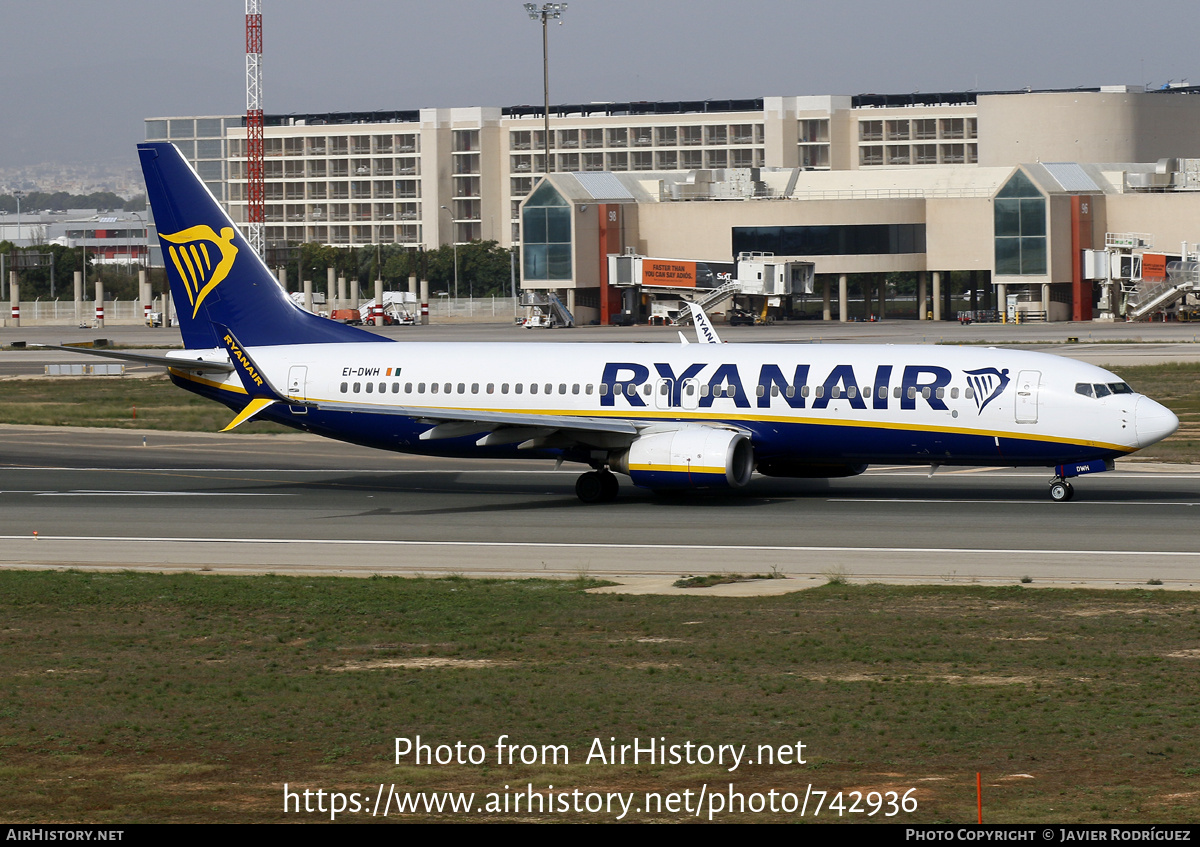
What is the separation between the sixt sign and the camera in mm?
39000

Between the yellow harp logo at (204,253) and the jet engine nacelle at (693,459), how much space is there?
48.9 ft

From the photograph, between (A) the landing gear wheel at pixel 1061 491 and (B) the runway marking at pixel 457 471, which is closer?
(A) the landing gear wheel at pixel 1061 491

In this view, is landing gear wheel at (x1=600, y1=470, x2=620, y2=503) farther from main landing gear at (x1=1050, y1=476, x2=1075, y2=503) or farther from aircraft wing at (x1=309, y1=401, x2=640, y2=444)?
main landing gear at (x1=1050, y1=476, x2=1075, y2=503)

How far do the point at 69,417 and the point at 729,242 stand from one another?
323ft

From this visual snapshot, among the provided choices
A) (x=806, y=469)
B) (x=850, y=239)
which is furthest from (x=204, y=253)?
(x=850, y=239)

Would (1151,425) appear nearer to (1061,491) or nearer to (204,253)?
(1061,491)

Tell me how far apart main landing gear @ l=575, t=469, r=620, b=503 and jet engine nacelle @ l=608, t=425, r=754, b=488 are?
1.93 meters

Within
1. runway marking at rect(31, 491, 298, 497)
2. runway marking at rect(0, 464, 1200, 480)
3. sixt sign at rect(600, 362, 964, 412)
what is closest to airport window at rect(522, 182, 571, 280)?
runway marking at rect(0, 464, 1200, 480)

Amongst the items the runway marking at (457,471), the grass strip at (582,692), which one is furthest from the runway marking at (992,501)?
the grass strip at (582,692)

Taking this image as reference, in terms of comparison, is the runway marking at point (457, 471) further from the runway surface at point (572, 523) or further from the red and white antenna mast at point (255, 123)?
the red and white antenna mast at point (255, 123)

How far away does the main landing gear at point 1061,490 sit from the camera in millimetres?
39844

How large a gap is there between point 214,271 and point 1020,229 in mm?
109289

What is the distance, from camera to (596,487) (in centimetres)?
4172

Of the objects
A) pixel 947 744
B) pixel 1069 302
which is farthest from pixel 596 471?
pixel 1069 302
